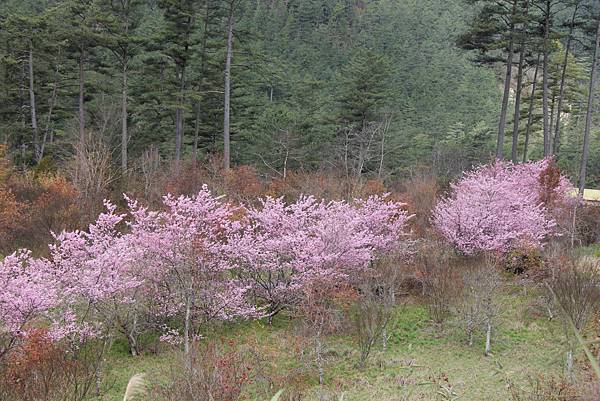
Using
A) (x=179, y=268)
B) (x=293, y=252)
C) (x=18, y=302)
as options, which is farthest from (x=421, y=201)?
(x=18, y=302)

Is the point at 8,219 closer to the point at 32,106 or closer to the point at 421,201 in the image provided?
the point at 32,106

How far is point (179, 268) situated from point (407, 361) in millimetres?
5076

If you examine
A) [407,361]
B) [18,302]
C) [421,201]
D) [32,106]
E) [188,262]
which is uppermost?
[32,106]

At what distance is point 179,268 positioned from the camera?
400 inches

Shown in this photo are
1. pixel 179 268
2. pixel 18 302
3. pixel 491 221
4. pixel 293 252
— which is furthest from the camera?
pixel 491 221

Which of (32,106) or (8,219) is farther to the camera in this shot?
(32,106)

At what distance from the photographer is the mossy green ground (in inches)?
342

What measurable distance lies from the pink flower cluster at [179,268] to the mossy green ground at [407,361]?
0.85 metres

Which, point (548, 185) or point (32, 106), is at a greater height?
point (32, 106)

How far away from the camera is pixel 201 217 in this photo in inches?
439

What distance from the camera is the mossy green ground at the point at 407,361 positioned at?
8.68 metres

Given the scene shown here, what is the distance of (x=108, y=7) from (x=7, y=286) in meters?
20.7

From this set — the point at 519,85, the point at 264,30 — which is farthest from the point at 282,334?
the point at 264,30

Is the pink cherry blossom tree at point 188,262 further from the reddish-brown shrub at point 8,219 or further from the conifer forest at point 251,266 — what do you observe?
the reddish-brown shrub at point 8,219
